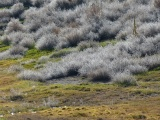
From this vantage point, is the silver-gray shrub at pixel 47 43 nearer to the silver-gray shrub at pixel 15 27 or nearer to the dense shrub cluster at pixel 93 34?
the dense shrub cluster at pixel 93 34

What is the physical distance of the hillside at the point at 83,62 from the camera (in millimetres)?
20484

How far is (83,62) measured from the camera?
1230 inches

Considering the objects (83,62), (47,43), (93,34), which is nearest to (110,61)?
(83,62)

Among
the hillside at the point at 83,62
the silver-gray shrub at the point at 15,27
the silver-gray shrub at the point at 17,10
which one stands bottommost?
the hillside at the point at 83,62

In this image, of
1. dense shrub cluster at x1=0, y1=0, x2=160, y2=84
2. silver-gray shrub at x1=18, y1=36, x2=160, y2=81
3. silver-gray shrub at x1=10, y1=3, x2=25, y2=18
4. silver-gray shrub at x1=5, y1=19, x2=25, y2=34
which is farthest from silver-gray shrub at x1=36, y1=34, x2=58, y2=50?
silver-gray shrub at x1=10, y1=3, x2=25, y2=18

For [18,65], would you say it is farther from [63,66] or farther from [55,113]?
[55,113]

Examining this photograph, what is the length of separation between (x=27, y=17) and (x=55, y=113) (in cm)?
3856

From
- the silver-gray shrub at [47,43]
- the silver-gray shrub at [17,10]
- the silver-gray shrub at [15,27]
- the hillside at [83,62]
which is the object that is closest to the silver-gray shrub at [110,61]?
the hillside at [83,62]

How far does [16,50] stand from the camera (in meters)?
42.8

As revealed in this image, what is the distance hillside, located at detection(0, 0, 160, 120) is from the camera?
20.5 metres

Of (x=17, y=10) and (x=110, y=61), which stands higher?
(x=17, y=10)

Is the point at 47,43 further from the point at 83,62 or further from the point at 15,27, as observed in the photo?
the point at 15,27

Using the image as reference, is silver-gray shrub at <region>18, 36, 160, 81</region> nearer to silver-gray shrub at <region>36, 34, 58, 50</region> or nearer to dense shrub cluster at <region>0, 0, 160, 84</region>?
dense shrub cluster at <region>0, 0, 160, 84</region>

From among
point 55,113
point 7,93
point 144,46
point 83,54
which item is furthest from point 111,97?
point 83,54
